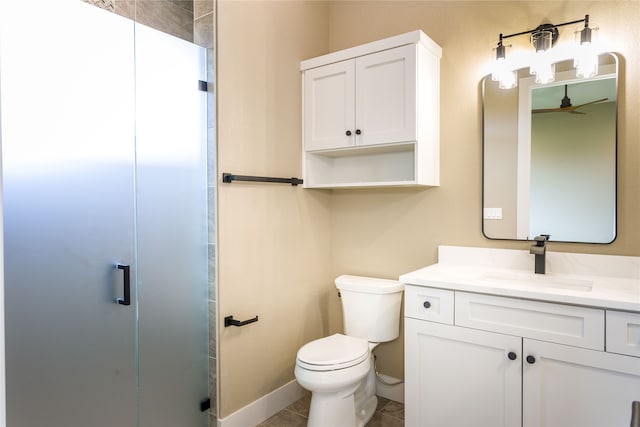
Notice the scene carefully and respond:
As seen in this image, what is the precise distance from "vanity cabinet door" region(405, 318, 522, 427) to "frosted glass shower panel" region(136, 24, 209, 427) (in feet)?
3.48

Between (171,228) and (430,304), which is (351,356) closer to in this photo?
(430,304)

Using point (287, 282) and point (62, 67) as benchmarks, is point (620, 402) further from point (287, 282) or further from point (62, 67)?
point (62, 67)

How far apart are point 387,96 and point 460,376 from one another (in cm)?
145

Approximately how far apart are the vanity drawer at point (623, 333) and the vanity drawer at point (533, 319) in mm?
27

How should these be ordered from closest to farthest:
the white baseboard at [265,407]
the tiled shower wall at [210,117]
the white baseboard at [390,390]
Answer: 1. the tiled shower wall at [210,117]
2. the white baseboard at [265,407]
3. the white baseboard at [390,390]

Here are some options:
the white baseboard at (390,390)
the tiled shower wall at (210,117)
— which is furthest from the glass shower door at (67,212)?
the white baseboard at (390,390)

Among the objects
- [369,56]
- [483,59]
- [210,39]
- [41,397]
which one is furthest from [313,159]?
[41,397]

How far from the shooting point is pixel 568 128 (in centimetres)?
204

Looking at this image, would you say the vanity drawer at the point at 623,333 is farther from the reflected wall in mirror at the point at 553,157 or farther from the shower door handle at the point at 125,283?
the shower door handle at the point at 125,283

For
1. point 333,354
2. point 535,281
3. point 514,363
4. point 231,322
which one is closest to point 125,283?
point 231,322

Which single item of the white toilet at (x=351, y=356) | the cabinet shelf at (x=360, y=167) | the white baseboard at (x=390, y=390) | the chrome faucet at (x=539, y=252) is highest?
the cabinet shelf at (x=360, y=167)

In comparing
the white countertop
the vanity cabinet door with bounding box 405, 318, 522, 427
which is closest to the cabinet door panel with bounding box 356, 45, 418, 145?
the white countertop

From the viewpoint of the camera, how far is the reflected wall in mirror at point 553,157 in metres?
1.96

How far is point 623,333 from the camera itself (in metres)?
1.50
